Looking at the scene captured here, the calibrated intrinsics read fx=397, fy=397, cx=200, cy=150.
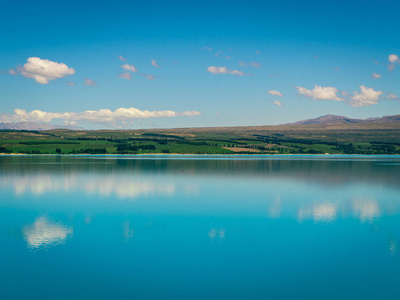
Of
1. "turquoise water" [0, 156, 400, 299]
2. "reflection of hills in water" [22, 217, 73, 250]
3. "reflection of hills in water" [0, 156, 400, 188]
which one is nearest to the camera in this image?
"turquoise water" [0, 156, 400, 299]

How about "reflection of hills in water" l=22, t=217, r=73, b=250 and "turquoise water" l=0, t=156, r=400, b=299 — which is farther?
"reflection of hills in water" l=22, t=217, r=73, b=250

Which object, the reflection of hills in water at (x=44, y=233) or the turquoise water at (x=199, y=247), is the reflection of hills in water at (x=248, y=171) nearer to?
the turquoise water at (x=199, y=247)

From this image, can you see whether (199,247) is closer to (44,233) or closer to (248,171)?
(44,233)

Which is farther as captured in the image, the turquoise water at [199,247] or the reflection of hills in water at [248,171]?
the reflection of hills in water at [248,171]

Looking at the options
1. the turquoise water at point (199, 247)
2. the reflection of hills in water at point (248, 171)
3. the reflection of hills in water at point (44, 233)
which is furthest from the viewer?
the reflection of hills in water at point (248, 171)

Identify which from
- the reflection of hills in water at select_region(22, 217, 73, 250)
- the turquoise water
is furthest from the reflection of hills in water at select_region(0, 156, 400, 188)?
the reflection of hills in water at select_region(22, 217, 73, 250)

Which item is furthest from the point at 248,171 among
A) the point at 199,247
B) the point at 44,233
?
the point at 199,247

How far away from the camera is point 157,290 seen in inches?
508

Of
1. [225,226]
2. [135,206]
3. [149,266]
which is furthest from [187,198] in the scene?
[149,266]

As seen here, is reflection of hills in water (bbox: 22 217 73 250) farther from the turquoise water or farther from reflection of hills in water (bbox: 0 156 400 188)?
reflection of hills in water (bbox: 0 156 400 188)

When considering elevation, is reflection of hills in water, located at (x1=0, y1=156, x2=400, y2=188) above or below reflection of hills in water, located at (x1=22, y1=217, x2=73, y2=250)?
below

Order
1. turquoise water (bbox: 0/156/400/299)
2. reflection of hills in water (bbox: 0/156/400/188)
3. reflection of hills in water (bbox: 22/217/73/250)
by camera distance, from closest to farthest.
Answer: turquoise water (bbox: 0/156/400/299) → reflection of hills in water (bbox: 22/217/73/250) → reflection of hills in water (bbox: 0/156/400/188)

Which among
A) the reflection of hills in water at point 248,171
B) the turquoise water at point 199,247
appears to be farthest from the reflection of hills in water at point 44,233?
the reflection of hills in water at point 248,171

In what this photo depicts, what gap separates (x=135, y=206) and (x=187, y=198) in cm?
589
